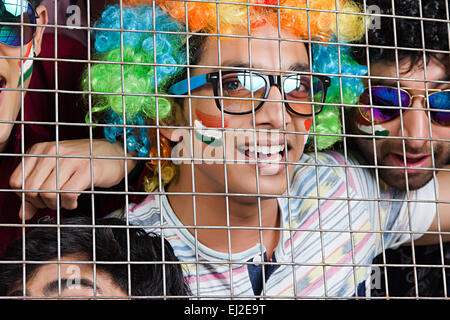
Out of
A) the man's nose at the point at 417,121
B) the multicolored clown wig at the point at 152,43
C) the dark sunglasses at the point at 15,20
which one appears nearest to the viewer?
the dark sunglasses at the point at 15,20

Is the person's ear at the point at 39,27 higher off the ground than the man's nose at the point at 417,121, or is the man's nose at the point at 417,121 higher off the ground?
the person's ear at the point at 39,27

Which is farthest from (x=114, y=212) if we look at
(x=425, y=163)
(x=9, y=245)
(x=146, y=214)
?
(x=425, y=163)

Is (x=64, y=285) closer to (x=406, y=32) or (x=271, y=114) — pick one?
(x=271, y=114)

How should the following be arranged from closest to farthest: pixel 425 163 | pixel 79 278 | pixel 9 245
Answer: pixel 79 278, pixel 9 245, pixel 425 163

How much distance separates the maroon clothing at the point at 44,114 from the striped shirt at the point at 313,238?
0.20m

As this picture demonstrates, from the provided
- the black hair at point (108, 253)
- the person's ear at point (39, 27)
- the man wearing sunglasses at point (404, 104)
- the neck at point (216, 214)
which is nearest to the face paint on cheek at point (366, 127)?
the man wearing sunglasses at point (404, 104)

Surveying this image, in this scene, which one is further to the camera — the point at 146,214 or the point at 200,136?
the point at 146,214

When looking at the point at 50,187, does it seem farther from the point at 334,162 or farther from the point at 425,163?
the point at 425,163

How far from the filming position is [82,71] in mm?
1346

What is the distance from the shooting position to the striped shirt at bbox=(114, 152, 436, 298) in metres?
1.36

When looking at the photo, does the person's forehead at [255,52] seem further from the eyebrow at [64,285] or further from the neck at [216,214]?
the eyebrow at [64,285]

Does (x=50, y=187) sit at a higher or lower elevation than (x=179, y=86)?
lower

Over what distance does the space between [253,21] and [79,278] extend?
0.55 meters

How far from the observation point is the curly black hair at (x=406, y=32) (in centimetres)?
152
